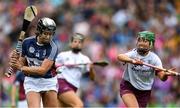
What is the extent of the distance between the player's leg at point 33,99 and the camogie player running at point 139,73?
1.57 m

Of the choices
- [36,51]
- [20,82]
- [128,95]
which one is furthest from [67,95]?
[36,51]

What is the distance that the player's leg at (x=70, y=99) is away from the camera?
627 inches

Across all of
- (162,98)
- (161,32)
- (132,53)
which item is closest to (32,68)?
(132,53)

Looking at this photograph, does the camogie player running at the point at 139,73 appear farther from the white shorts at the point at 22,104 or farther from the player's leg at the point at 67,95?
the white shorts at the point at 22,104

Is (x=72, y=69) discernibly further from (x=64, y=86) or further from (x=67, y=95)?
(x=67, y=95)

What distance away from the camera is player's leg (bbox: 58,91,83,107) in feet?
52.2

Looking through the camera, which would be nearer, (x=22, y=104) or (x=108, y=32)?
(x=22, y=104)

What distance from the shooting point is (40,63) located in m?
13.4

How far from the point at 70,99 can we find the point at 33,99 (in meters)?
2.90

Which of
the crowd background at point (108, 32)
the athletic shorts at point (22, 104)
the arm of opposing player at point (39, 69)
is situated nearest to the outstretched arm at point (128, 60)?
the arm of opposing player at point (39, 69)

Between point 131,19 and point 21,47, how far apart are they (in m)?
9.91

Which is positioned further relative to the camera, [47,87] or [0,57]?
[0,57]

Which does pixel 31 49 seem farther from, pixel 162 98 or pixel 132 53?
pixel 162 98

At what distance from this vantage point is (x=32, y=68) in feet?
43.0
